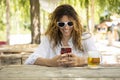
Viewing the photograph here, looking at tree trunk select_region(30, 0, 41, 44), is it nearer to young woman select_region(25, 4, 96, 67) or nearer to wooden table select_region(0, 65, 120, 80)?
young woman select_region(25, 4, 96, 67)

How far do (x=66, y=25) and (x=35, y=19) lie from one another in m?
4.64

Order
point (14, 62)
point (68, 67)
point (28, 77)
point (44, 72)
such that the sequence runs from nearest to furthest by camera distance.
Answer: point (28, 77) → point (44, 72) → point (68, 67) → point (14, 62)

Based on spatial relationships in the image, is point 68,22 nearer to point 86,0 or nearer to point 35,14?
point 35,14

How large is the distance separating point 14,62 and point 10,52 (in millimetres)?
648

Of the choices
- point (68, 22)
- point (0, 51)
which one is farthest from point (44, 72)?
point (0, 51)

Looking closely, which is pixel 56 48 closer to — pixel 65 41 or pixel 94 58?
pixel 65 41

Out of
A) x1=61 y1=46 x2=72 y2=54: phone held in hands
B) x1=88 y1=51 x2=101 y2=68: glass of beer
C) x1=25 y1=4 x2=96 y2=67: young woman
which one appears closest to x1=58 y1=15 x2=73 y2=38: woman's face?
x1=25 y1=4 x2=96 y2=67: young woman

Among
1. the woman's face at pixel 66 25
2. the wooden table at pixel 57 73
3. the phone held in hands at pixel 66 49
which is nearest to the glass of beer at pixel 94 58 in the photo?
the wooden table at pixel 57 73

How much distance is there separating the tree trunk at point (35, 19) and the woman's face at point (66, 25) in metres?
4.48

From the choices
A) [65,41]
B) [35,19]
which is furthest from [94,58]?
[35,19]

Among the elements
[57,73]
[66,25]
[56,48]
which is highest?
[66,25]

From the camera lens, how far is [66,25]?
2.93 metres

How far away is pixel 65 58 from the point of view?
274 cm

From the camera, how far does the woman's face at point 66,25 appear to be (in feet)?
9.62
